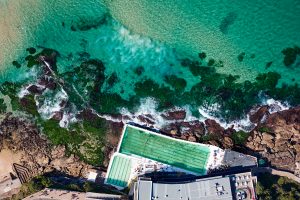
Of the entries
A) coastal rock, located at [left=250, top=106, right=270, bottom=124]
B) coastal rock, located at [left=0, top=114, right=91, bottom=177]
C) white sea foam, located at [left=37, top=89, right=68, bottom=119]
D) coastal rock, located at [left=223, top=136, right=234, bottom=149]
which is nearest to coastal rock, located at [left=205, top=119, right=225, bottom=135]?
coastal rock, located at [left=223, top=136, right=234, bottom=149]

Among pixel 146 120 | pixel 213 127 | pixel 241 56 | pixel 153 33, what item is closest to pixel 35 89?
pixel 146 120

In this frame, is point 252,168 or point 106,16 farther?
point 106,16

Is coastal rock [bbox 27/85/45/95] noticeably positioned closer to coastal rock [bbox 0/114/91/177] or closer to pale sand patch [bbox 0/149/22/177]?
coastal rock [bbox 0/114/91/177]

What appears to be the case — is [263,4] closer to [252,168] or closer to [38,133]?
[252,168]

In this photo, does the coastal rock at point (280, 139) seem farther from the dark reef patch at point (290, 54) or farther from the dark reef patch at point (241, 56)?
the dark reef patch at point (241, 56)

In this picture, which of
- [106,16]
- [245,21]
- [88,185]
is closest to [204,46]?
[245,21]

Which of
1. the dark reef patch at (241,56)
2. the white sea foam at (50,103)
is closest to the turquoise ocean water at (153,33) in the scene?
the dark reef patch at (241,56)

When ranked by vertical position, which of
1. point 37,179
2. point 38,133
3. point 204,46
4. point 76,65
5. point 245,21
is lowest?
point 37,179

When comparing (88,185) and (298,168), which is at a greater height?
(298,168)

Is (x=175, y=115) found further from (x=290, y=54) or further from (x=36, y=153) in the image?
(x=36, y=153)
